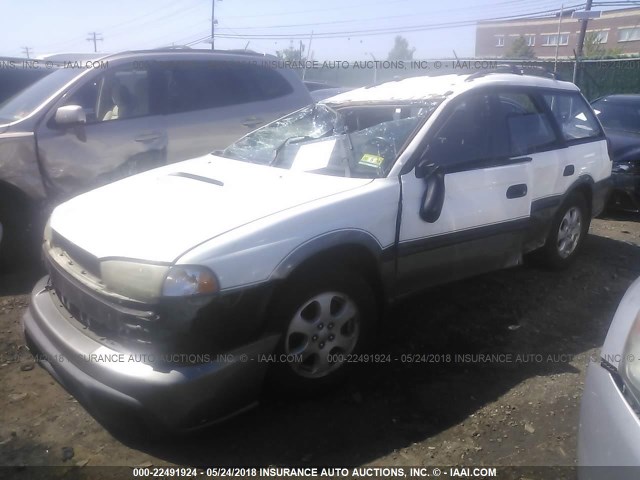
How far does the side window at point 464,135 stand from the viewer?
3.62 meters

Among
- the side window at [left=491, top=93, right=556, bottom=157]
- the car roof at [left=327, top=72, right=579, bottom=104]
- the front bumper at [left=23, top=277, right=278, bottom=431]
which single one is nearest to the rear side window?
the car roof at [left=327, top=72, right=579, bottom=104]

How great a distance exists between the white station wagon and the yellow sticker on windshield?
0.01 m

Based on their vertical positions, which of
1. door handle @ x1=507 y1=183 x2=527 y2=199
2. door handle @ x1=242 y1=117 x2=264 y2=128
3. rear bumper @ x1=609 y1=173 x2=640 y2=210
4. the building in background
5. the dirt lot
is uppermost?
the building in background

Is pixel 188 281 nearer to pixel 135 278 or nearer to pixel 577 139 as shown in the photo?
pixel 135 278

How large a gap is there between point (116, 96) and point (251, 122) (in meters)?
1.35

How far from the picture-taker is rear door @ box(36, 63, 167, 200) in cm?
486

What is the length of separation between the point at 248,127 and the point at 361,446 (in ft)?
13.1

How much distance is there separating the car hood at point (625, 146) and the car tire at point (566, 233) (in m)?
2.54

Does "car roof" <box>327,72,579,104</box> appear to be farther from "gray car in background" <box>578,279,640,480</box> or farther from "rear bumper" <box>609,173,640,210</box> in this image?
"rear bumper" <box>609,173,640,210</box>

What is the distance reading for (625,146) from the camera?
7.45 meters

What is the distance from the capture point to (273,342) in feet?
8.89

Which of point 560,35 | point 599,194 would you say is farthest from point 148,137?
point 560,35

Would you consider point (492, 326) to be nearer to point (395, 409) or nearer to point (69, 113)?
point (395, 409)

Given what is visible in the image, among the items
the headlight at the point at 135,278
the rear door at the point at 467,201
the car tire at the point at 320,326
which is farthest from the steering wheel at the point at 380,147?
the headlight at the point at 135,278
